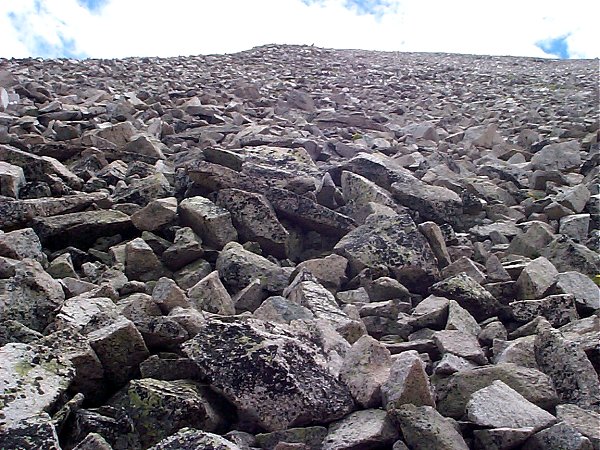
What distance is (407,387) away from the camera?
8.75 ft

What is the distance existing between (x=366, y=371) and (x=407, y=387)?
10.5 inches

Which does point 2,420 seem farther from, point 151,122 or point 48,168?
point 151,122

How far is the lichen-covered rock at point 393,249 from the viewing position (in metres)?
4.41

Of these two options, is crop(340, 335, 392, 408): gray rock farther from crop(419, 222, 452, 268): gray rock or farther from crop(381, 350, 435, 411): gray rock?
crop(419, 222, 452, 268): gray rock

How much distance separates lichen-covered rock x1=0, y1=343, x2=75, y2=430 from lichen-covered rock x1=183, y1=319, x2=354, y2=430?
1.78 ft

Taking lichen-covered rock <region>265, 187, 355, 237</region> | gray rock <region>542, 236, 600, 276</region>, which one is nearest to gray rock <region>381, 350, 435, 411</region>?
lichen-covered rock <region>265, 187, 355, 237</region>

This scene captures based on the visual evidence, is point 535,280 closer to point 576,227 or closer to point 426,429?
point 576,227

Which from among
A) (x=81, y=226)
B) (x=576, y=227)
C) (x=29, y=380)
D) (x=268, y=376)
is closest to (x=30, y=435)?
(x=29, y=380)

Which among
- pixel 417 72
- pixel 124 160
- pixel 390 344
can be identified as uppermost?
pixel 417 72

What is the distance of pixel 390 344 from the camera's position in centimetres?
343

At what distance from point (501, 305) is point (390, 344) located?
0.98 m

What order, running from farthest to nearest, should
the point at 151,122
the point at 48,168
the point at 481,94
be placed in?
1. the point at 481,94
2. the point at 151,122
3. the point at 48,168

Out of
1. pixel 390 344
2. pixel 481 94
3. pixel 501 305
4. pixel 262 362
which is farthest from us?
pixel 481 94

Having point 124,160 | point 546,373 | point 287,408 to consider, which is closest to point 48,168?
point 124,160
